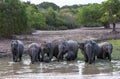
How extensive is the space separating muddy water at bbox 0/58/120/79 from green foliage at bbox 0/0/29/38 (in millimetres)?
13268

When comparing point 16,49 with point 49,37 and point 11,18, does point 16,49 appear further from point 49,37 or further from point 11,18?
point 49,37

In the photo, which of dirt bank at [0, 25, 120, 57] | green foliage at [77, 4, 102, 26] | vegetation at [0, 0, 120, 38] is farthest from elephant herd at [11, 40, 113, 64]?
green foliage at [77, 4, 102, 26]

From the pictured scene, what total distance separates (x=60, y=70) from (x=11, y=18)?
58.2ft

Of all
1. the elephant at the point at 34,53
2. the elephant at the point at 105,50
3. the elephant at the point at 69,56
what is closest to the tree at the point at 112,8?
the elephant at the point at 105,50

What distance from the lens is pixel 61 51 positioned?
2238cm

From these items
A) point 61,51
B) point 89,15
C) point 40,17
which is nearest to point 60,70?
point 61,51

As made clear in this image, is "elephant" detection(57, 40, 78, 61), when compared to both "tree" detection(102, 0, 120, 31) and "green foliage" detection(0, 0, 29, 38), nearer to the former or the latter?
"green foliage" detection(0, 0, 29, 38)

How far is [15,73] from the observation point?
57.4ft

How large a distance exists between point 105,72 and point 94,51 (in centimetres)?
390

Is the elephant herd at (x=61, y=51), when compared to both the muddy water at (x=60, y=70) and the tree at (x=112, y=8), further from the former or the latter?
the tree at (x=112, y=8)

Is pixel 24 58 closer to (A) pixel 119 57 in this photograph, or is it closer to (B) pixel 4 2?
(A) pixel 119 57

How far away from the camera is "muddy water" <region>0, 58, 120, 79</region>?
16.5 metres

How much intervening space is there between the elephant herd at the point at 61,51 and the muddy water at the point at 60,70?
1.56 feet

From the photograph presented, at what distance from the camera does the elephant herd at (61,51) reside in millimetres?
21141
